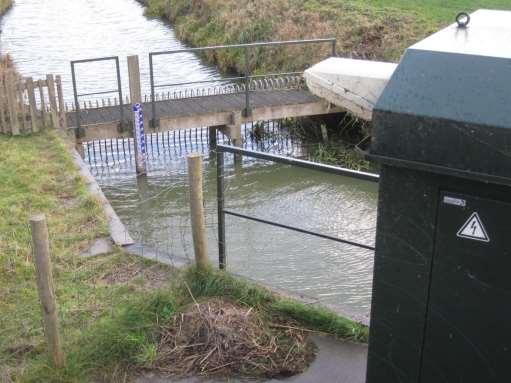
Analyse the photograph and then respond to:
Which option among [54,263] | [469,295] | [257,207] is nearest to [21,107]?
[257,207]

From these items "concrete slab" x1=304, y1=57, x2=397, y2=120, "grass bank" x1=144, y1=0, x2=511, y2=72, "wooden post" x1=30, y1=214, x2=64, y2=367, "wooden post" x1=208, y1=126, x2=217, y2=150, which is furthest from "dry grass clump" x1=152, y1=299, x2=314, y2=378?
"grass bank" x1=144, y1=0, x2=511, y2=72

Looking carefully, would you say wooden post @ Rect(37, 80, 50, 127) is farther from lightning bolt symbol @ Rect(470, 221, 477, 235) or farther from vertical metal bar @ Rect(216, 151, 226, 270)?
lightning bolt symbol @ Rect(470, 221, 477, 235)

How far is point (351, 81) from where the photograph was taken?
311cm

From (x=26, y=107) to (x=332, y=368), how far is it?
26.8 feet

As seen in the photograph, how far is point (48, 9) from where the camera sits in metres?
29.7

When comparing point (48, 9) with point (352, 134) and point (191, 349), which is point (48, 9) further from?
point (191, 349)

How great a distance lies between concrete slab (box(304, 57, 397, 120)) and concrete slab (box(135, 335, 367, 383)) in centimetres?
154

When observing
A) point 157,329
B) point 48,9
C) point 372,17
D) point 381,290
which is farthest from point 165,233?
point 48,9

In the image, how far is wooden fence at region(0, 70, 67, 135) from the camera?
10.4m

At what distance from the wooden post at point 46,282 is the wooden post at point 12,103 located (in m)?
7.13

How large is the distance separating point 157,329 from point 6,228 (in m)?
3.07

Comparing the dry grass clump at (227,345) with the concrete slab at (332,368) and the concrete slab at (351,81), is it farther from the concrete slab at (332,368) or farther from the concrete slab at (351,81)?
the concrete slab at (351,81)

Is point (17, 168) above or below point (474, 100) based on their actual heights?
below

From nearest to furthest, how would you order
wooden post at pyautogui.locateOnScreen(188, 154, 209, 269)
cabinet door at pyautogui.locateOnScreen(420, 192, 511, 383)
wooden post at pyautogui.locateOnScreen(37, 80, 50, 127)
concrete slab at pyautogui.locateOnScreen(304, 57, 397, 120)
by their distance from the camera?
cabinet door at pyautogui.locateOnScreen(420, 192, 511, 383)
concrete slab at pyautogui.locateOnScreen(304, 57, 397, 120)
wooden post at pyautogui.locateOnScreen(188, 154, 209, 269)
wooden post at pyautogui.locateOnScreen(37, 80, 50, 127)
